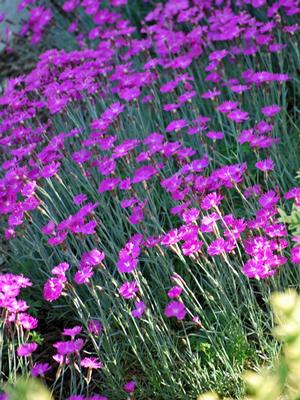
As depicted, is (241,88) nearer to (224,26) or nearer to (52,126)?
(224,26)

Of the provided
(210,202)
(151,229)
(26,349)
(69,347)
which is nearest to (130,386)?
(69,347)

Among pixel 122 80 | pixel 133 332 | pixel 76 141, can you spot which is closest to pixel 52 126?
pixel 76 141

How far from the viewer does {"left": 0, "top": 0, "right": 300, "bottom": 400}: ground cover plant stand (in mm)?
2432

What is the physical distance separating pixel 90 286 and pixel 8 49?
10.9 ft

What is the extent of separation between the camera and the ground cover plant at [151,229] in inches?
95.7

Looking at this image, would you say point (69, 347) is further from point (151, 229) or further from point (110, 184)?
point (151, 229)

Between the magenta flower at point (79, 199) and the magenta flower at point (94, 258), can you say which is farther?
the magenta flower at point (79, 199)

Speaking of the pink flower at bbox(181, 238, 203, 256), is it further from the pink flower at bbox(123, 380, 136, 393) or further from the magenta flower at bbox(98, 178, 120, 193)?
the magenta flower at bbox(98, 178, 120, 193)

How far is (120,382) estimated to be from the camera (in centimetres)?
266

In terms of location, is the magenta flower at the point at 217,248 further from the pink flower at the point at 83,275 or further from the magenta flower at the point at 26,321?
the magenta flower at the point at 26,321

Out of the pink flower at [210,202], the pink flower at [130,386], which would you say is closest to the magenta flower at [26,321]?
the pink flower at [130,386]

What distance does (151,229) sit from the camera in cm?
322

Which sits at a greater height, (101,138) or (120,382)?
(101,138)

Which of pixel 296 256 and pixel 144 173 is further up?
pixel 144 173
